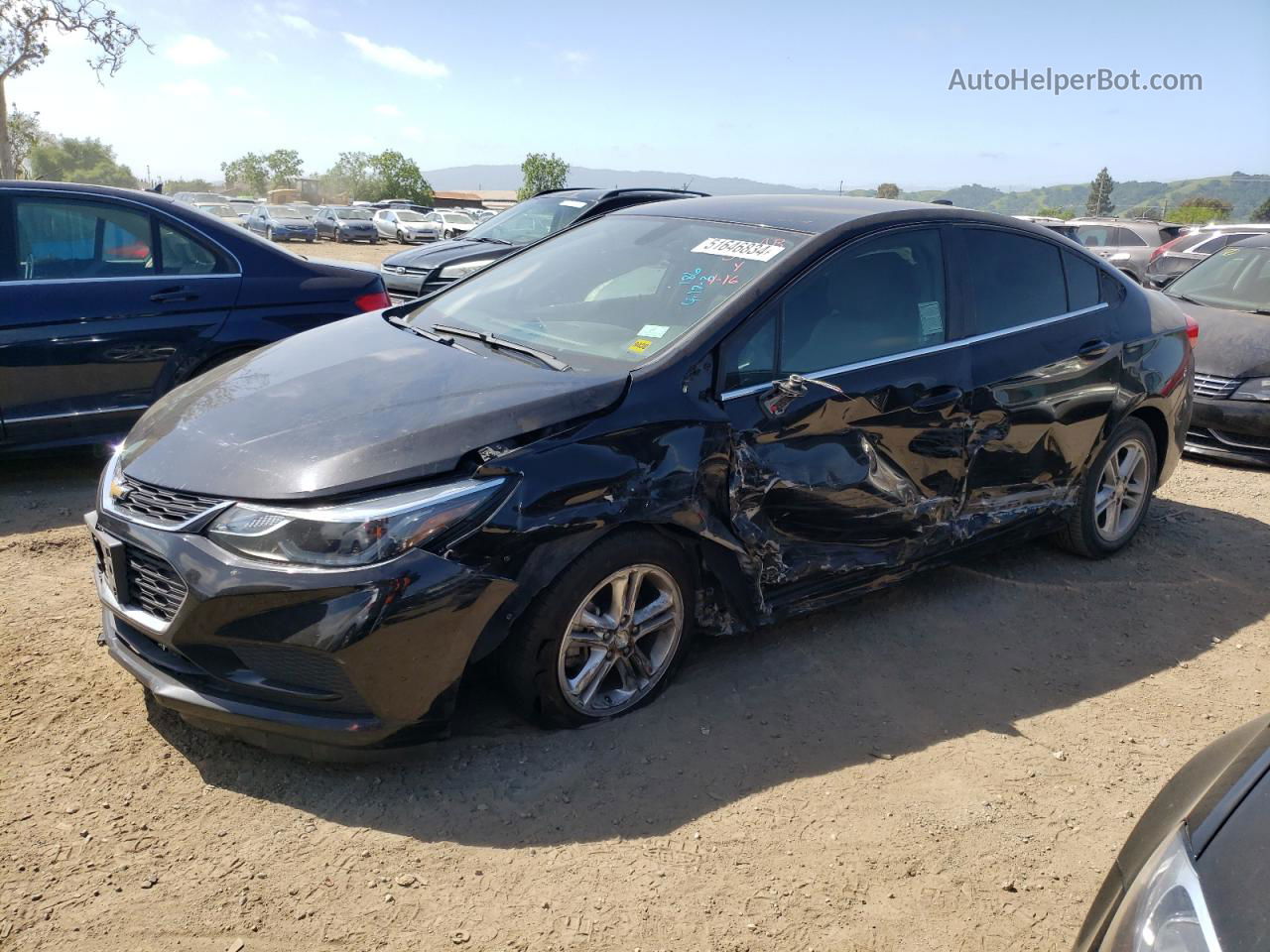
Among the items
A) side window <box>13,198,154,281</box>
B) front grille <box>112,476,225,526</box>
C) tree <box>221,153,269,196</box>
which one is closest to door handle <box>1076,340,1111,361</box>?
front grille <box>112,476,225,526</box>

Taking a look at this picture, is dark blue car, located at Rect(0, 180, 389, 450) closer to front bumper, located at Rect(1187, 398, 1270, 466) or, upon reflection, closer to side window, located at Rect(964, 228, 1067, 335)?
side window, located at Rect(964, 228, 1067, 335)

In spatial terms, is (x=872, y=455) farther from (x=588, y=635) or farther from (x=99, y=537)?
(x=99, y=537)

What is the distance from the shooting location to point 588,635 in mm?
3189

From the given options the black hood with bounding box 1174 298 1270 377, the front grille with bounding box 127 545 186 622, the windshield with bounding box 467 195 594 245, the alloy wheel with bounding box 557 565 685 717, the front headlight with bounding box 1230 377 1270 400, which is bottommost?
the alloy wheel with bounding box 557 565 685 717

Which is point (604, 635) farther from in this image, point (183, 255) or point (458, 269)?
point (458, 269)

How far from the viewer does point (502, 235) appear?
11.4 m

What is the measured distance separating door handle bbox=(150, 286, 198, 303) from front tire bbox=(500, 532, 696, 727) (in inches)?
139

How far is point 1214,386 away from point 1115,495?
288cm

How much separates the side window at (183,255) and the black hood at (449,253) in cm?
492

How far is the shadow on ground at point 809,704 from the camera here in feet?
9.62

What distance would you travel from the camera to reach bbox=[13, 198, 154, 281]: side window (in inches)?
206

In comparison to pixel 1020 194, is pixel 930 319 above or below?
below

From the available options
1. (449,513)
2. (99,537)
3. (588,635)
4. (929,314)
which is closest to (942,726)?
(588,635)

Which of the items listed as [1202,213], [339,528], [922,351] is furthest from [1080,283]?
[1202,213]
